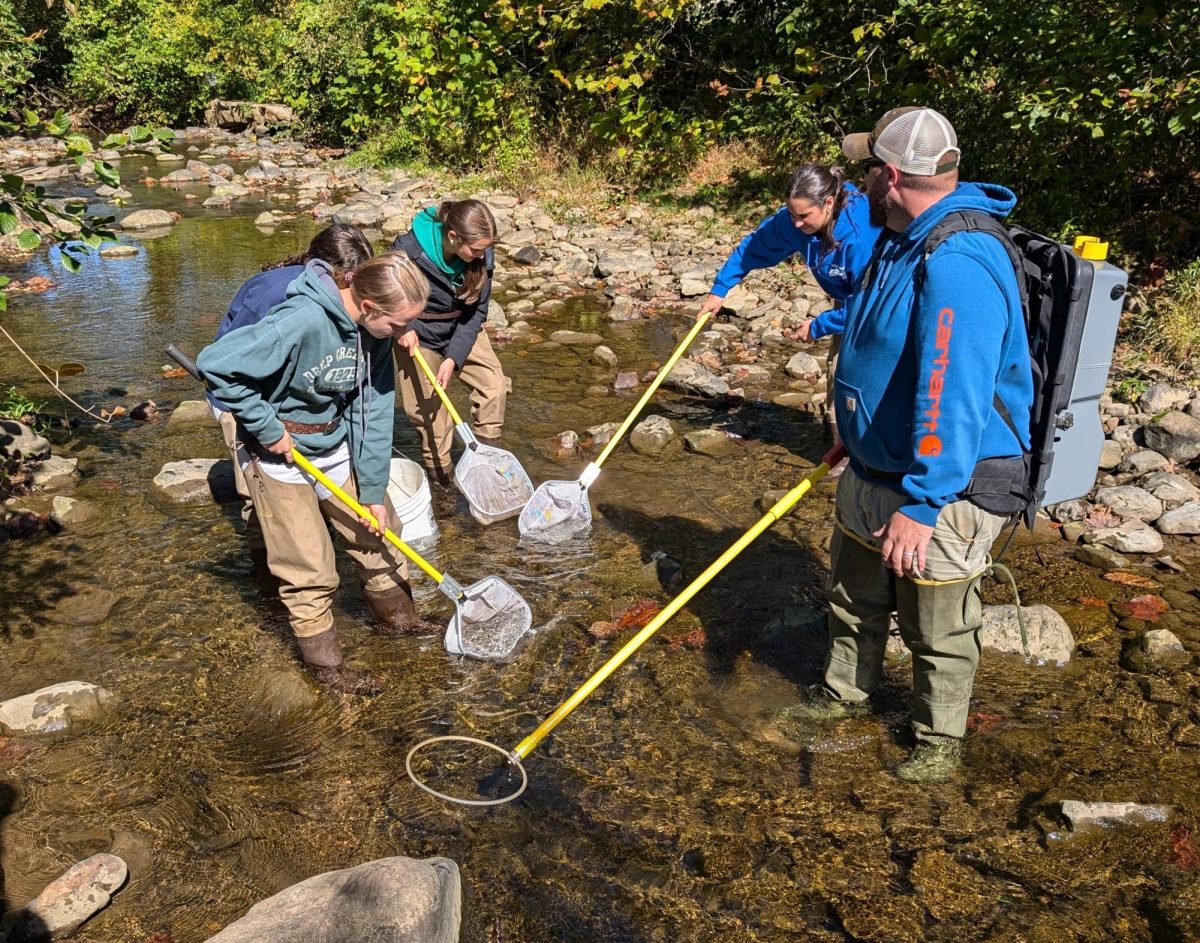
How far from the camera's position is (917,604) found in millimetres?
3422

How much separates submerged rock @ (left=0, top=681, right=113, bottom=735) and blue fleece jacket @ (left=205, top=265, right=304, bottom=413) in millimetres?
1447

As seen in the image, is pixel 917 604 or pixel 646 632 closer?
pixel 917 604

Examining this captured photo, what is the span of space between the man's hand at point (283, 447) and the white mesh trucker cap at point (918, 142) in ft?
8.00

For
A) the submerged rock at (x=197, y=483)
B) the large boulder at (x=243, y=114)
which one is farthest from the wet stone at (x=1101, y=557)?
the large boulder at (x=243, y=114)

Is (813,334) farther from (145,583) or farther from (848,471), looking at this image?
(145,583)

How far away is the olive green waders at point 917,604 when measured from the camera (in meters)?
3.25

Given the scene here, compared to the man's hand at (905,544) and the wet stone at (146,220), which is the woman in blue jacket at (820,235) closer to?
the man's hand at (905,544)

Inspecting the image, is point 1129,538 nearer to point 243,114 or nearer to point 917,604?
point 917,604

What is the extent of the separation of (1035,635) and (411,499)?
10.6ft

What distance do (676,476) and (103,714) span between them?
3766 mm

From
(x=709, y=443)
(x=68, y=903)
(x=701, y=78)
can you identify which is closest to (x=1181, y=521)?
(x=709, y=443)

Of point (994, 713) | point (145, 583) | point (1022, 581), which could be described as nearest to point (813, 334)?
point (1022, 581)

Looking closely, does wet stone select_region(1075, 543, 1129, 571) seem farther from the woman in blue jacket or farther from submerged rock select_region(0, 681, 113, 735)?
submerged rock select_region(0, 681, 113, 735)

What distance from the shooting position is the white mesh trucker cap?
2971mm
